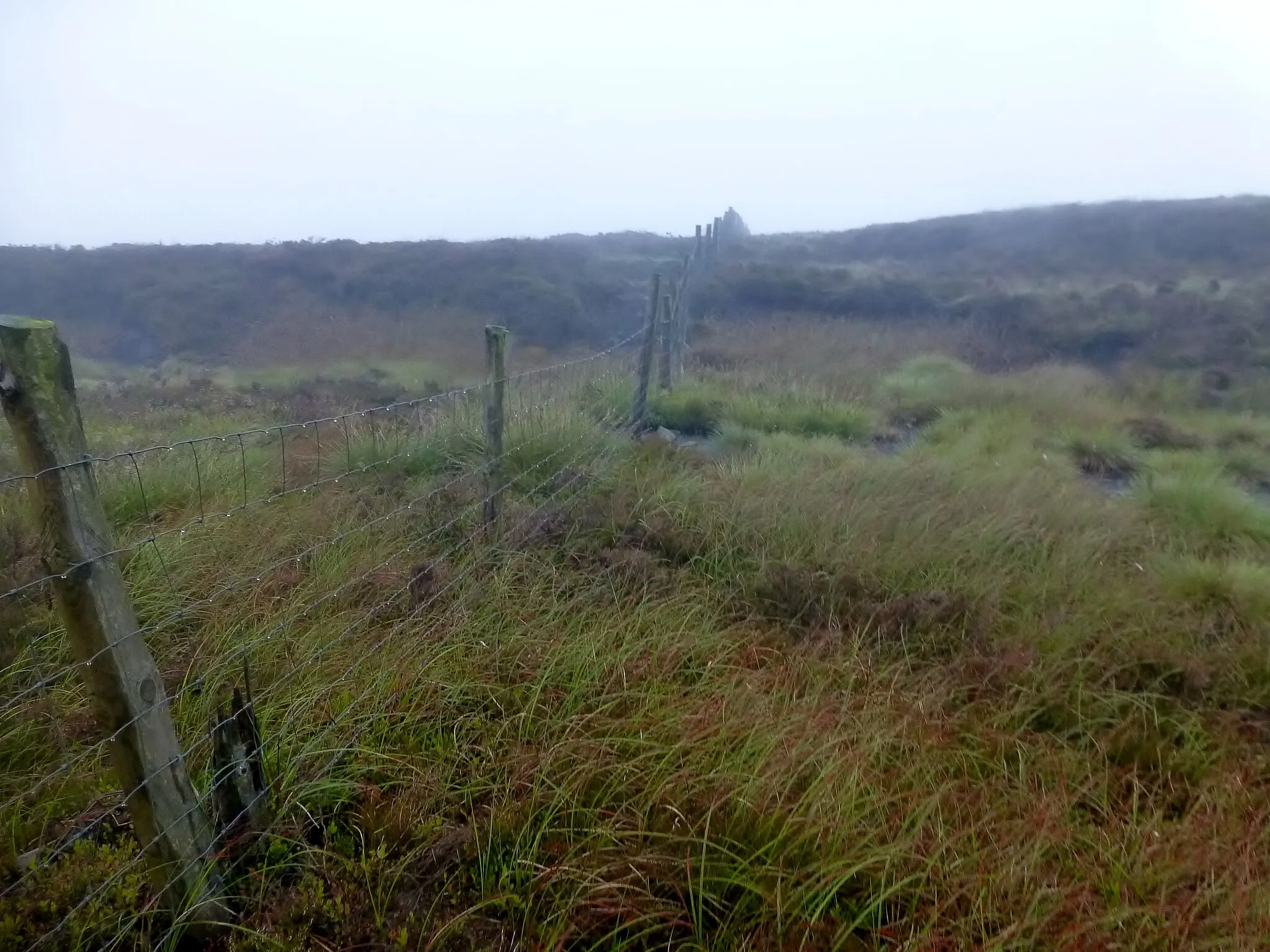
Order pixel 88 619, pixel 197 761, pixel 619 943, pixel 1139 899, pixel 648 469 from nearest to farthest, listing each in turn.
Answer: pixel 88 619 < pixel 619 943 < pixel 1139 899 < pixel 197 761 < pixel 648 469

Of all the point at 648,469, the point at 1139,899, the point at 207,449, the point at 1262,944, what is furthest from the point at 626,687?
the point at 207,449

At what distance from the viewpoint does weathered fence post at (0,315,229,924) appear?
1326mm

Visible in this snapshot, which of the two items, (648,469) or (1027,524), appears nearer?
(1027,524)

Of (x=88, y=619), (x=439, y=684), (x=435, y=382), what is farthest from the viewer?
(x=435, y=382)

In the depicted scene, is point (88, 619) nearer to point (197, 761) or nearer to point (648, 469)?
point (197, 761)

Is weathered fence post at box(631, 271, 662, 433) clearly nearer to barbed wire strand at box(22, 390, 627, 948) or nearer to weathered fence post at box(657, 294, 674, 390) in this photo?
Answer: weathered fence post at box(657, 294, 674, 390)

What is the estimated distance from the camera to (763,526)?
13.8ft

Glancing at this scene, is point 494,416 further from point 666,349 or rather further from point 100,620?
point 666,349

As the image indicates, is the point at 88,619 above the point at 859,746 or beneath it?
above

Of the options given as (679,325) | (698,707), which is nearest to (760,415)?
(679,325)

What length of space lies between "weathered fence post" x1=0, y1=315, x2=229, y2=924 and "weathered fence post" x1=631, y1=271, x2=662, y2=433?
5.08 metres

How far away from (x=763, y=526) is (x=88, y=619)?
10.5 ft

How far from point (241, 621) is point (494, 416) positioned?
134 cm

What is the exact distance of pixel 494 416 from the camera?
3.70 m
